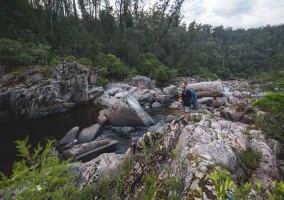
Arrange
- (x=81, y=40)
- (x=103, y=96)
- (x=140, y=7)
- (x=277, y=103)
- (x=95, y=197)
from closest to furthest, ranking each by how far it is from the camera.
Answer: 1. (x=95, y=197)
2. (x=277, y=103)
3. (x=103, y=96)
4. (x=81, y=40)
5. (x=140, y=7)

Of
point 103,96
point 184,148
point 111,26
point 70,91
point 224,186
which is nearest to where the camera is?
point 224,186

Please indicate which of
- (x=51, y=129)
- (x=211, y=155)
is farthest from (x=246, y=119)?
(x=51, y=129)

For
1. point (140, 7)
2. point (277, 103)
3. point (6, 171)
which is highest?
point (140, 7)

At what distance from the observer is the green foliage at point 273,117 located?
633 cm

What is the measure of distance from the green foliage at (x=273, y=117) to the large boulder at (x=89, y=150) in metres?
5.89

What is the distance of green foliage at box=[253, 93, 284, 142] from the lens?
6328 millimetres

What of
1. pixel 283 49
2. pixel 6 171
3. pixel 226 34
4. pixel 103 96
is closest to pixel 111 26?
pixel 103 96

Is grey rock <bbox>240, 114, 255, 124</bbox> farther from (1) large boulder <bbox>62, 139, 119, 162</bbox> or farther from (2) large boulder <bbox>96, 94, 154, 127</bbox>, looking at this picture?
(1) large boulder <bbox>62, 139, 119, 162</bbox>

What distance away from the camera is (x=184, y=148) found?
15.0 ft

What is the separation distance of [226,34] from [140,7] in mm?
70593

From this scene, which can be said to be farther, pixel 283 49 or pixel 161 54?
pixel 283 49

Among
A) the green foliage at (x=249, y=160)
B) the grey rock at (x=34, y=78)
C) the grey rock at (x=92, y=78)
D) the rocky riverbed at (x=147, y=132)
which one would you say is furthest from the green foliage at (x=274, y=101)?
the grey rock at (x=92, y=78)

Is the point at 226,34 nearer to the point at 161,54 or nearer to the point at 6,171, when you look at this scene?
the point at 161,54

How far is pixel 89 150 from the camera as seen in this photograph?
7801 millimetres
